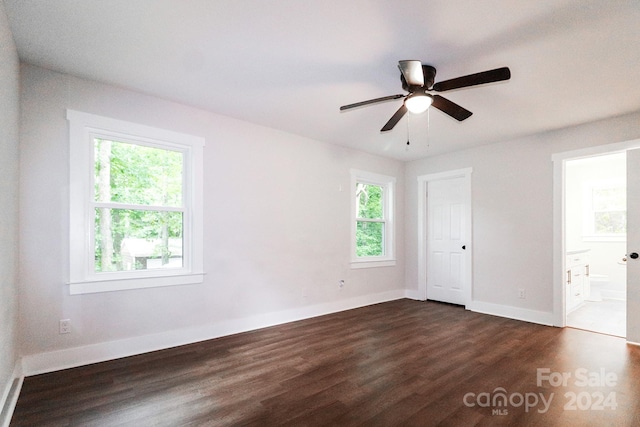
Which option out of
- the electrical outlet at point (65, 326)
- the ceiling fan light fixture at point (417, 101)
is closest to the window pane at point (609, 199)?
the ceiling fan light fixture at point (417, 101)

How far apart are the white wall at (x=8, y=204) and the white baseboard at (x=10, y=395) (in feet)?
0.04

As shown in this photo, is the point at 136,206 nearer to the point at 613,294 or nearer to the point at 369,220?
the point at 369,220

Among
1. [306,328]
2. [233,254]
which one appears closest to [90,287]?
[233,254]

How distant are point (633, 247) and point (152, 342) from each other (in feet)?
17.5

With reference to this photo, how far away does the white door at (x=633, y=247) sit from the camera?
11.2 feet

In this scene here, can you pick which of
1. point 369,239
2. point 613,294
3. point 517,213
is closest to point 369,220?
point 369,239

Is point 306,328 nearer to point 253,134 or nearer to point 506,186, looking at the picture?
point 253,134

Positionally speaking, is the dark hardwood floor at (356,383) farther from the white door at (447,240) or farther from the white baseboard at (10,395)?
the white door at (447,240)

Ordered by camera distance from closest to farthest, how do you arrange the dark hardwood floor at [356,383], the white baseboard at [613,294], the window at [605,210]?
1. the dark hardwood floor at [356,383]
2. the white baseboard at [613,294]
3. the window at [605,210]

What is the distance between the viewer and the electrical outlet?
2.71m

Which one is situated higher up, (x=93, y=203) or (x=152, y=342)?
(x=93, y=203)

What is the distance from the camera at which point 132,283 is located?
3057 millimetres

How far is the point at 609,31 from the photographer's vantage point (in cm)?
212

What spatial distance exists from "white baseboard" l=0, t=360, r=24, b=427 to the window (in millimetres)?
8361
